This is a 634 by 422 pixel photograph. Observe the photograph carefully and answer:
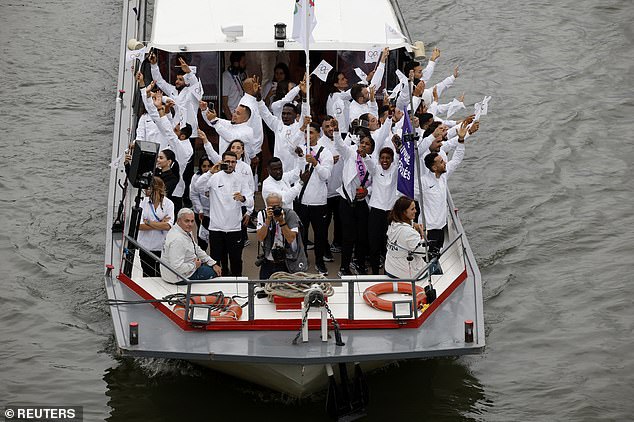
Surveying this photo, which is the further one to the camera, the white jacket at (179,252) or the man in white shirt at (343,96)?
the man in white shirt at (343,96)

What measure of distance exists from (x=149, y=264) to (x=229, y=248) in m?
0.89

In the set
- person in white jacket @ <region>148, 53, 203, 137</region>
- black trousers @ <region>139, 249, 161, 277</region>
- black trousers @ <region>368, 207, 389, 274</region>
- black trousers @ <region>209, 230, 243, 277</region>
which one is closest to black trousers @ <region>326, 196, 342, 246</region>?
black trousers @ <region>368, 207, 389, 274</region>

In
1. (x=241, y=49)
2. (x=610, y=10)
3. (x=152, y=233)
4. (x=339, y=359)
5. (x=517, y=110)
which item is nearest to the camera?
(x=339, y=359)

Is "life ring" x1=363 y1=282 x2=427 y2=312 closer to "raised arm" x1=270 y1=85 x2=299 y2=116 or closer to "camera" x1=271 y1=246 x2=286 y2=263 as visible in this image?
"camera" x1=271 y1=246 x2=286 y2=263

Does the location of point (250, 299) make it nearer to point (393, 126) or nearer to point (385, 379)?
point (385, 379)

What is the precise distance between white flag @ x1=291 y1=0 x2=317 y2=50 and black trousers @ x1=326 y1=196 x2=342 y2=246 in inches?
70.8

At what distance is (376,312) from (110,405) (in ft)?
10.9

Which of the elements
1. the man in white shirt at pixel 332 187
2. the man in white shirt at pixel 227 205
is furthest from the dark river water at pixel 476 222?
the man in white shirt at pixel 332 187

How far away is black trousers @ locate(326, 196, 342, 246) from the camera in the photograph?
1479 cm

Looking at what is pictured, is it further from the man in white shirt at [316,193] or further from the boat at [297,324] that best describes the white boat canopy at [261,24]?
the boat at [297,324]

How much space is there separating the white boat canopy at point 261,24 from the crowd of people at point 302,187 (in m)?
0.41

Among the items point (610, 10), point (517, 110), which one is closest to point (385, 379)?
point (517, 110)

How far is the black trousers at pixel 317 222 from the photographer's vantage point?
47.3 feet

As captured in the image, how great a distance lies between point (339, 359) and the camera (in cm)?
1199
